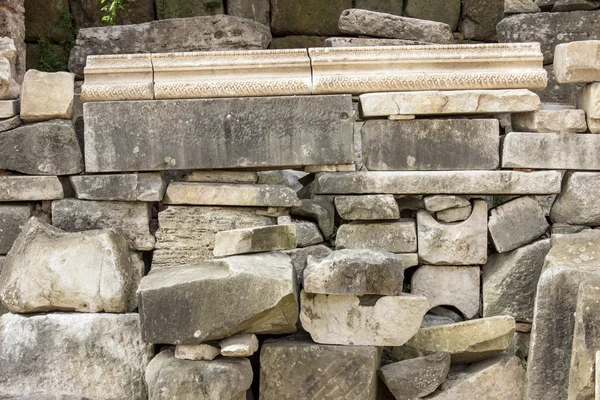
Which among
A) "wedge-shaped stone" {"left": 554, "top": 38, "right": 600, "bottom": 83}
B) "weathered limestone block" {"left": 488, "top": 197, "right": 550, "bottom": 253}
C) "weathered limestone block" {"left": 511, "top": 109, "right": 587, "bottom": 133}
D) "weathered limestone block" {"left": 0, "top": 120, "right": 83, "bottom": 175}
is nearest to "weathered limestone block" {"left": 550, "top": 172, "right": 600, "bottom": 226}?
"weathered limestone block" {"left": 488, "top": 197, "right": 550, "bottom": 253}

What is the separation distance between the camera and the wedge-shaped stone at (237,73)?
16.1 feet

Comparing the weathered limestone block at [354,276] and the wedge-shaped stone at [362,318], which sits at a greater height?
the weathered limestone block at [354,276]

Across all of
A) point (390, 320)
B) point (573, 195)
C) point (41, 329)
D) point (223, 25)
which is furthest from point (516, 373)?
point (223, 25)

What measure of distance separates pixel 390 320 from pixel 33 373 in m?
2.27

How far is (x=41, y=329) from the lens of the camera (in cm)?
461

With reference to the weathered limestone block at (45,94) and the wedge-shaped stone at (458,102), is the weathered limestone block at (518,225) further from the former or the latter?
the weathered limestone block at (45,94)

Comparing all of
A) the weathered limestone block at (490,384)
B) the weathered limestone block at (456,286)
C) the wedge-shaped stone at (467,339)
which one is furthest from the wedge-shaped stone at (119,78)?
the weathered limestone block at (490,384)

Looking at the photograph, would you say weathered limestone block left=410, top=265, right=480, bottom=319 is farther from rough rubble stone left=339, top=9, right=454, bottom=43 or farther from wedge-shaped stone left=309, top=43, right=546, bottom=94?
rough rubble stone left=339, top=9, right=454, bottom=43

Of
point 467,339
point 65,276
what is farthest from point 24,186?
point 467,339

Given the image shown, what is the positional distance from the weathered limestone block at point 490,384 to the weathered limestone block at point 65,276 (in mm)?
2166

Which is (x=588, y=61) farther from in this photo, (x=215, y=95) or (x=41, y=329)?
(x=41, y=329)

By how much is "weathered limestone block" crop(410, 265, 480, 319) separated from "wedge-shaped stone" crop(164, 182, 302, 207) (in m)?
1.07

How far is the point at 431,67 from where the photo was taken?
4.92m

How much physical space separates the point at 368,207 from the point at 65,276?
2.05 m
